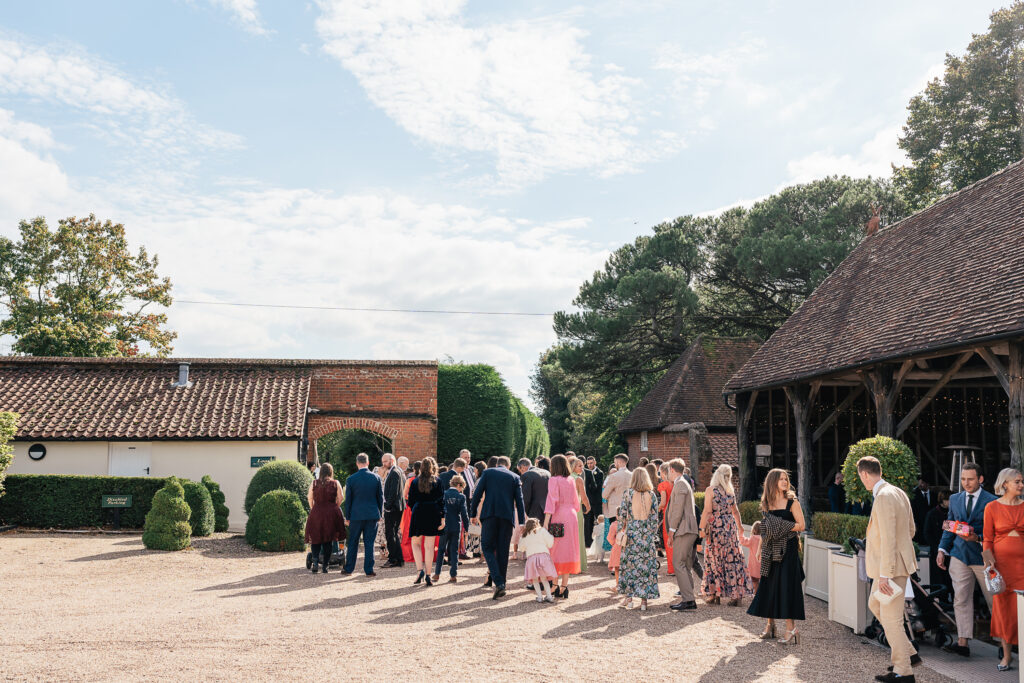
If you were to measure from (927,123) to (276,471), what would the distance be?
79.4ft

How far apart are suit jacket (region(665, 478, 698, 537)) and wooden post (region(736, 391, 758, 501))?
871cm

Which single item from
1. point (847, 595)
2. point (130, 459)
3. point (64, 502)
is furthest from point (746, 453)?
point (64, 502)

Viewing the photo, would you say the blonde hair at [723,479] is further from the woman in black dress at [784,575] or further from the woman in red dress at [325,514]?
the woman in red dress at [325,514]

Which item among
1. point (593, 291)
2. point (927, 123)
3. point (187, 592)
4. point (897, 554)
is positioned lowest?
point (187, 592)

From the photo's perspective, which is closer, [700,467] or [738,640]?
[738,640]

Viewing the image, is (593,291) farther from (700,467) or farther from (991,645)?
(991,645)

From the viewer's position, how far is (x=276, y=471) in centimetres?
1659

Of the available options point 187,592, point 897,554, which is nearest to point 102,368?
point 187,592

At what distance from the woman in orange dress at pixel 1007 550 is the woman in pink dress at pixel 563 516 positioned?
190 inches

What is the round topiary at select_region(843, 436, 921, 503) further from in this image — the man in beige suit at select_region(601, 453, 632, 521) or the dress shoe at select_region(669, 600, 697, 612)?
the man in beige suit at select_region(601, 453, 632, 521)

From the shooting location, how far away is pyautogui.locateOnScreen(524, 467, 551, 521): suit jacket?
12.1 metres

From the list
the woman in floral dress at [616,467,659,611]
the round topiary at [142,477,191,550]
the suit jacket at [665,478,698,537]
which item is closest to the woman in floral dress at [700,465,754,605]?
the suit jacket at [665,478,698,537]

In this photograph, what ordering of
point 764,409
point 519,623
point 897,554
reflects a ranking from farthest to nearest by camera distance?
point 764,409, point 519,623, point 897,554

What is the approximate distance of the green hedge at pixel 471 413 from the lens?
26234mm
